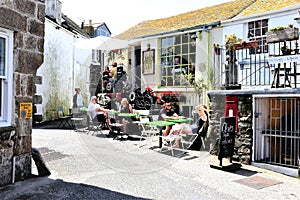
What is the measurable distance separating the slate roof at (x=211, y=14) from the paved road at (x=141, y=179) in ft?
21.9

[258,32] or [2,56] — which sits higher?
[258,32]

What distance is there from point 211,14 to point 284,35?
7756 millimetres

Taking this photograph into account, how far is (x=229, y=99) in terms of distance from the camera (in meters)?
7.89

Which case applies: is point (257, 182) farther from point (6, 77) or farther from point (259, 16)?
point (259, 16)

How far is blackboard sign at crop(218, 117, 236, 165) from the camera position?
7032 millimetres

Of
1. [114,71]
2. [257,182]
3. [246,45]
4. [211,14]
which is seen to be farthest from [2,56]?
[114,71]

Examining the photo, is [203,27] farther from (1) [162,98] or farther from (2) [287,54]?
(2) [287,54]

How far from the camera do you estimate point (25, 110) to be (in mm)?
5562

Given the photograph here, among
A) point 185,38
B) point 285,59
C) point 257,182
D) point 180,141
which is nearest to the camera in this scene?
point 257,182

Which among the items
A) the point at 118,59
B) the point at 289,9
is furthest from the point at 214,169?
the point at 118,59

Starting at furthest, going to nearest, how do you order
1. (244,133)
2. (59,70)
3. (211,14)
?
(59,70)
(211,14)
(244,133)

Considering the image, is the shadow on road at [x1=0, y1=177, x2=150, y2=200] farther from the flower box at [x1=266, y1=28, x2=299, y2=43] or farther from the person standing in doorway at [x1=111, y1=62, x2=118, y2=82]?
the person standing in doorway at [x1=111, y1=62, x2=118, y2=82]

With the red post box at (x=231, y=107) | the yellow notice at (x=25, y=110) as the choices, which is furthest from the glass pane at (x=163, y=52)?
the yellow notice at (x=25, y=110)

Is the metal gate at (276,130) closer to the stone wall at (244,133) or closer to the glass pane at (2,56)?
the stone wall at (244,133)
